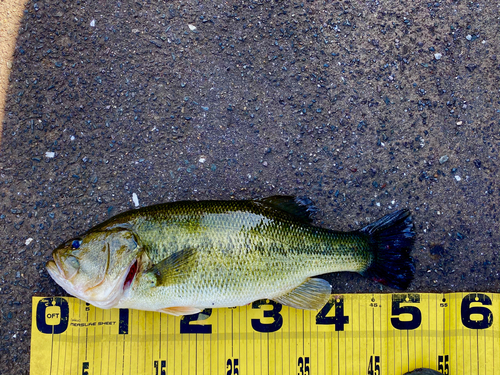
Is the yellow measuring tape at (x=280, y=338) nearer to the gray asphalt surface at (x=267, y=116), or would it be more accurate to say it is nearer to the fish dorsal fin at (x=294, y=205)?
the gray asphalt surface at (x=267, y=116)

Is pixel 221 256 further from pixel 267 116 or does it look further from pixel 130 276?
pixel 267 116

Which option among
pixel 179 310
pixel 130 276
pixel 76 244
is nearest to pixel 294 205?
pixel 179 310

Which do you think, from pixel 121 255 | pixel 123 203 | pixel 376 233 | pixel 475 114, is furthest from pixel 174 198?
pixel 475 114

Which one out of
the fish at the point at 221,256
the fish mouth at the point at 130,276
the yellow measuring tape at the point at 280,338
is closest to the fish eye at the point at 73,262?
the fish at the point at 221,256

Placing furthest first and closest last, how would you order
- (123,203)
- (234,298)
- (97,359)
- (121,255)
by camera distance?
(123,203), (97,359), (234,298), (121,255)

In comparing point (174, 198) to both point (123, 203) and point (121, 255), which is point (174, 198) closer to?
point (123, 203)

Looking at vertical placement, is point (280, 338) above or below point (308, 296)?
below
